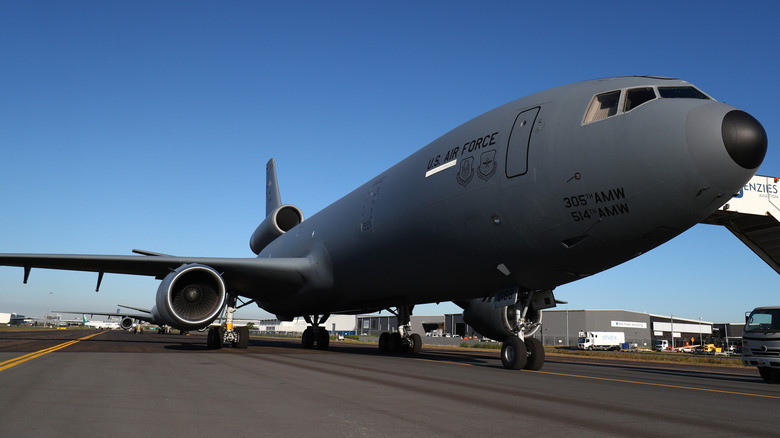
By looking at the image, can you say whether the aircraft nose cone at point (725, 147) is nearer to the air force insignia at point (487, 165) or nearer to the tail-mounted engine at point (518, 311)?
the air force insignia at point (487, 165)

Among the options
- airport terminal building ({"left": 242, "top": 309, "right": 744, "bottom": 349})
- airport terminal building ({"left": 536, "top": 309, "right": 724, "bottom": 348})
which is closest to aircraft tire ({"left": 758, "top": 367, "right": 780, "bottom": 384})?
airport terminal building ({"left": 242, "top": 309, "right": 744, "bottom": 349})

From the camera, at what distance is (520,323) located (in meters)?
11.5

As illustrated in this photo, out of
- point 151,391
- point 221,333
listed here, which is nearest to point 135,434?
point 151,391

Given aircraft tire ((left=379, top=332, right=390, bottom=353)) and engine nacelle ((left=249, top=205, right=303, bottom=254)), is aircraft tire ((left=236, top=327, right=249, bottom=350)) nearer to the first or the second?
aircraft tire ((left=379, top=332, right=390, bottom=353))

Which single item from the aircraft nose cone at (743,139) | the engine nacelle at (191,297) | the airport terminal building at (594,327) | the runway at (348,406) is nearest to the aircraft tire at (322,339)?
the engine nacelle at (191,297)

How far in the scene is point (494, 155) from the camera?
10586mm

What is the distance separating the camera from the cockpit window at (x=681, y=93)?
914 centimetres

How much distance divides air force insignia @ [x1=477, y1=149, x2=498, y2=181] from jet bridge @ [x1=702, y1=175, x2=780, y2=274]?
13551mm

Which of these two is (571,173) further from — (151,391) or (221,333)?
(221,333)

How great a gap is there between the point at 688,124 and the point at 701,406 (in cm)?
411

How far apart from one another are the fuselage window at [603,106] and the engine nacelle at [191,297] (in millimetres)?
11227

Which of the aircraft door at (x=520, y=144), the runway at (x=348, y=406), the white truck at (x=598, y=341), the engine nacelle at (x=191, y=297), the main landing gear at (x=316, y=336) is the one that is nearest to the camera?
the runway at (x=348, y=406)

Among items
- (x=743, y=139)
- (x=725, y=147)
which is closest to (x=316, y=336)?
(x=725, y=147)

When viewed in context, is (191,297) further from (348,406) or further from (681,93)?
(681,93)
